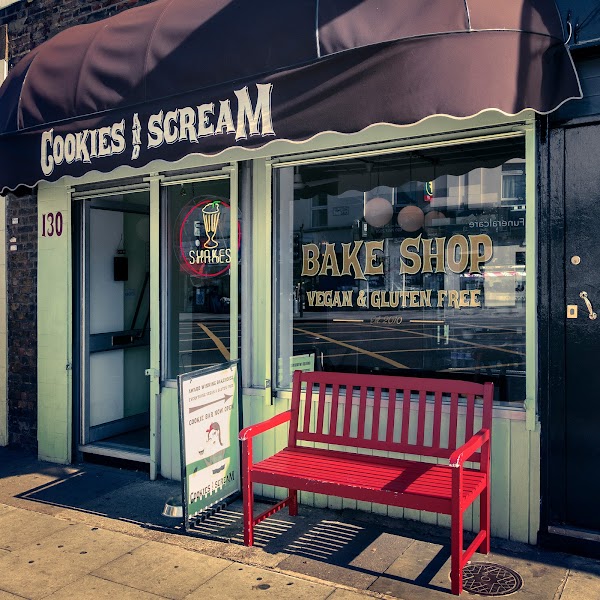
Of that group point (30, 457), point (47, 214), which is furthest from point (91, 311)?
point (30, 457)

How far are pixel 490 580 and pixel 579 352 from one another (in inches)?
55.3

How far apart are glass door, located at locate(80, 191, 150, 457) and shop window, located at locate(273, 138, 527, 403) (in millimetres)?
1920

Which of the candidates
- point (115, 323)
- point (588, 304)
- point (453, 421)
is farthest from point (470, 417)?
point (115, 323)

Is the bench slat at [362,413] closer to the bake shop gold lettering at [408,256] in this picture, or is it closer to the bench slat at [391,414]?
the bench slat at [391,414]

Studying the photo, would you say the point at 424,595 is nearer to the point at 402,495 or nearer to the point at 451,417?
the point at 402,495

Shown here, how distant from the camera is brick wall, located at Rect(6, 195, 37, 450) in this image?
645 cm

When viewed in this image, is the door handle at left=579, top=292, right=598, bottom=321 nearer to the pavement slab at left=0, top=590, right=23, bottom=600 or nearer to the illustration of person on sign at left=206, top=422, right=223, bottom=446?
the illustration of person on sign at left=206, top=422, right=223, bottom=446

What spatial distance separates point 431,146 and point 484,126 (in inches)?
15.9

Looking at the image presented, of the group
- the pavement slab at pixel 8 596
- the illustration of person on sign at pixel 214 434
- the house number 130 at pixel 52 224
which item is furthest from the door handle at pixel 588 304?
A: the house number 130 at pixel 52 224

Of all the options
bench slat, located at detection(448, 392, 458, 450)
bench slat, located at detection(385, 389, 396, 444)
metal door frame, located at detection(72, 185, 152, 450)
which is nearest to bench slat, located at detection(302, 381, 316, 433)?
bench slat, located at detection(385, 389, 396, 444)

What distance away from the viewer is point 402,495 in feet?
11.6

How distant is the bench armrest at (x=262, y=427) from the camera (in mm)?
4043

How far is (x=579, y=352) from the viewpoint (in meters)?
3.85

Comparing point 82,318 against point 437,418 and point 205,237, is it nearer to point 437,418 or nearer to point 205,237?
point 205,237
